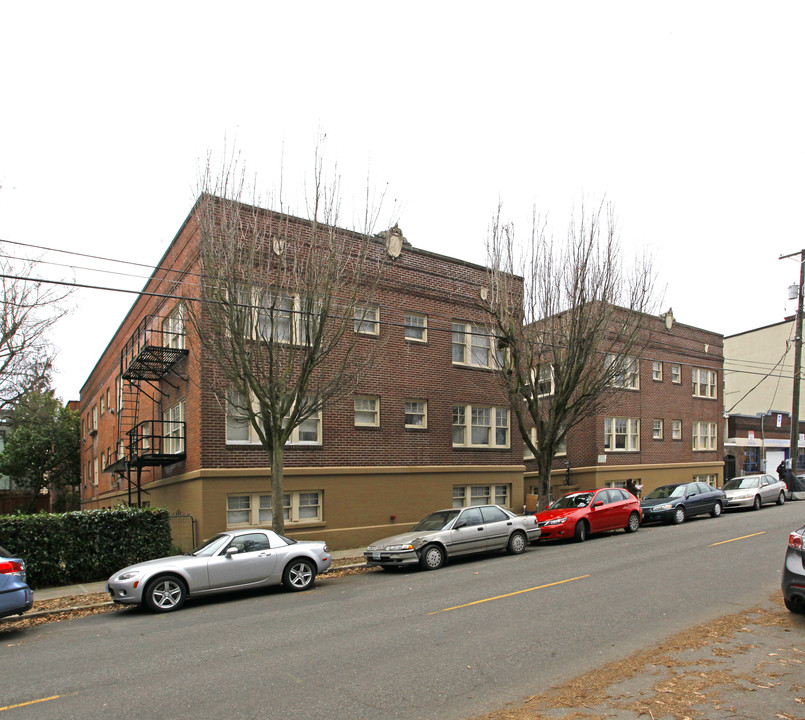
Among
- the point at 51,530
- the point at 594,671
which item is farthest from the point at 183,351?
the point at 594,671

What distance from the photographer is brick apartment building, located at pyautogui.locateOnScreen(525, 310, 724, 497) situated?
3053 cm

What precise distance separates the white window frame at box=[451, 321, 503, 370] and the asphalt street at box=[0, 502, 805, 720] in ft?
33.5

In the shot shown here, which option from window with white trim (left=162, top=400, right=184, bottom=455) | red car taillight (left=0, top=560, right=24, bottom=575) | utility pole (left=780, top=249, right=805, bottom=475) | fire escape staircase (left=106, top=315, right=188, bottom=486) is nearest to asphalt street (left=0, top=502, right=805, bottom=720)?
red car taillight (left=0, top=560, right=24, bottom=575)

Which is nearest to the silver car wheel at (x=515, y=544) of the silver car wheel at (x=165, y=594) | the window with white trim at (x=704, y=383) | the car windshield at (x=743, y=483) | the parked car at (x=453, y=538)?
the parked car at (x=453, y=538)

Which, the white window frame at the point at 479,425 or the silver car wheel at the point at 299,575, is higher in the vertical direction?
the white window frame at the point at 479,425

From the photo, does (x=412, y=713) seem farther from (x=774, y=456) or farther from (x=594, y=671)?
(x=774, y=456)

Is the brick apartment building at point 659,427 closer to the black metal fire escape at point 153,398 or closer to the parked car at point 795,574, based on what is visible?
Answer: the black metal fire escape at point 153,398

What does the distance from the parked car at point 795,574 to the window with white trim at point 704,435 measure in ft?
93.1

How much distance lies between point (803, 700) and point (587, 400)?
16.9 meters

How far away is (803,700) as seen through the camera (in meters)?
5.94

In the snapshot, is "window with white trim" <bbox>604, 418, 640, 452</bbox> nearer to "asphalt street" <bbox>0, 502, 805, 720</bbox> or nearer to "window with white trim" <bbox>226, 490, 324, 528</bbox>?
"window with white trim" <bbox>226, 490, 324, 528</bbox>

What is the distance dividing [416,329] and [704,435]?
68.6 ft

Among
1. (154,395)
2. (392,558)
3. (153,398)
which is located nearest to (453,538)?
(392,558)

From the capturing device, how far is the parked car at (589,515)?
18672mm
